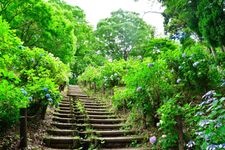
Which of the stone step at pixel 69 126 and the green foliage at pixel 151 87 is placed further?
the stone step at pixel 69 126

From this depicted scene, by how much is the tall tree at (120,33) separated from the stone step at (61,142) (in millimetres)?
28819

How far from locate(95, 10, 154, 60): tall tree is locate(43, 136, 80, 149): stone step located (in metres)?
28.8

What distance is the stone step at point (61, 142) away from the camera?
6715mm

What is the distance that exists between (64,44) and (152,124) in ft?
35.2

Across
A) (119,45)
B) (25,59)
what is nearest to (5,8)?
(25,59)

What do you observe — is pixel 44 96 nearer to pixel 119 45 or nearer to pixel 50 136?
pixel 50 136

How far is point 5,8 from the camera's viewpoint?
13.4 metres

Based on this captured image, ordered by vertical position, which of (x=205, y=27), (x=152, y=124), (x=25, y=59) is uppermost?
(x=205, y=27)

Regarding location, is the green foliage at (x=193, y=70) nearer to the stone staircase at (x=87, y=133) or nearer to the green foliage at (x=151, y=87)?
the green foliage at (x=151, y=87)

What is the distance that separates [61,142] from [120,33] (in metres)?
30.3

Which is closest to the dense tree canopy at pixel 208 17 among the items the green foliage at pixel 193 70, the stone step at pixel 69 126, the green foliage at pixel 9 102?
the green foliage at pixel 193 70

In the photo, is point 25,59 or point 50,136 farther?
point 25,59

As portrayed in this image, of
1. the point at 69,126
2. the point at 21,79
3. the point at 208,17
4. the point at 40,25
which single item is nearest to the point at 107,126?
the point at 69,126

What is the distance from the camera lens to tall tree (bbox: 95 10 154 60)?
3584 cm
